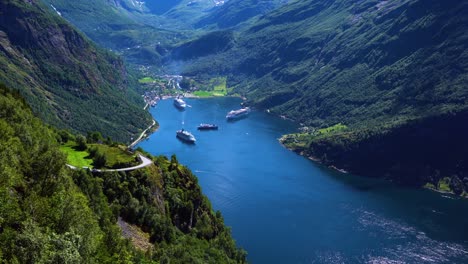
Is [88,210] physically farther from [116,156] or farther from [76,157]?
[116,156]

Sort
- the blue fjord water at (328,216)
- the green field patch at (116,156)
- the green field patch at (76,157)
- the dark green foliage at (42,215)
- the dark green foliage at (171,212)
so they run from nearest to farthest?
1. the dark green foliage at (42,215)
2. the dark green foliage at (171,212)
3. the green field patch at (76,157)
4. the green field patch at (116,156)
5. the blue fjord water at (328,216)

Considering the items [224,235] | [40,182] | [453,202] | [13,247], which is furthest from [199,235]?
[453,202]

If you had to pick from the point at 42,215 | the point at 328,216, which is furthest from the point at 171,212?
the point at 328,216

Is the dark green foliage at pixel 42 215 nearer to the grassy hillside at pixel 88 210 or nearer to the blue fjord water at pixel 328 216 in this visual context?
the grassy hillside at pixel 88 210

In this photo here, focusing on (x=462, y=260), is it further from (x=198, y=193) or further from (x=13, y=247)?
(x=13, y=247)

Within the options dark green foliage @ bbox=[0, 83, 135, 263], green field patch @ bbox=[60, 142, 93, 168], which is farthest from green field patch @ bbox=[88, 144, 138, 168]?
dark green foliage @ bbox=[0, 83, 135, 263]

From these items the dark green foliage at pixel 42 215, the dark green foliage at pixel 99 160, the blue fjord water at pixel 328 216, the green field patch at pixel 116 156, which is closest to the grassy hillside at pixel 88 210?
the dark green foliage at pixel 42 215
